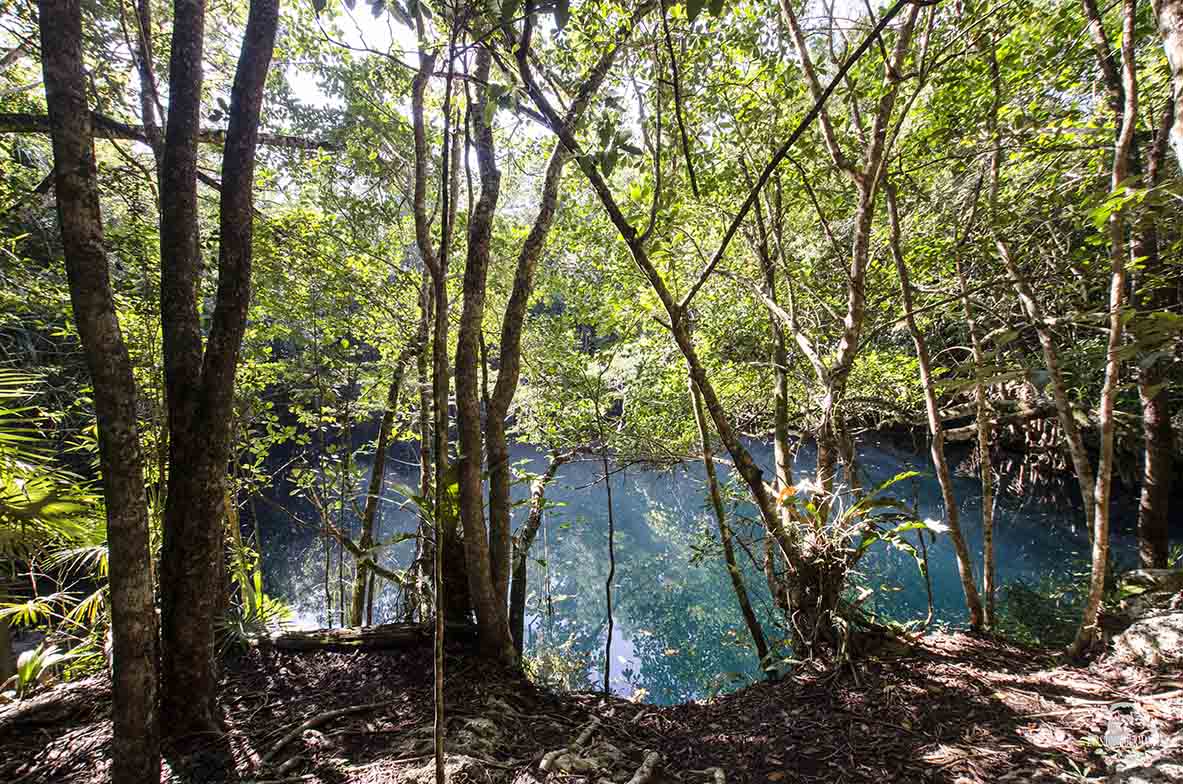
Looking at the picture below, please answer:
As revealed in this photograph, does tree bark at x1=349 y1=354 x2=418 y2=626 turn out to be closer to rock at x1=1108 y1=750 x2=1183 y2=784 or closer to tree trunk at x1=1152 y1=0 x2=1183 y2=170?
tree trunk at x1=1152 y1=0 x2=1183 y2=170

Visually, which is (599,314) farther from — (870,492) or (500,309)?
(870,492)

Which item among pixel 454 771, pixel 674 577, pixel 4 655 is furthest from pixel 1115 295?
pixel 674 577

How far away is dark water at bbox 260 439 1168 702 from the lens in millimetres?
7555

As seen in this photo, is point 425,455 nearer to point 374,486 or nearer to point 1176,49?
point 374,486

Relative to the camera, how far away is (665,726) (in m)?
2.76

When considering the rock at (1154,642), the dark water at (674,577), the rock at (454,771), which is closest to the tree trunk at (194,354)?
the rock at (454,771)

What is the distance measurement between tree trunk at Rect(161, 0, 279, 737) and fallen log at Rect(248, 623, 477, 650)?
960 millimetres

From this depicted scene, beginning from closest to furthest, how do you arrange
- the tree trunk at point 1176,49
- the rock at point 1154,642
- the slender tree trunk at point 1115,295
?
the tree trunk at point 1176,49 → the slender tree trunk at point 1115,295 → the rock at point 1154,642

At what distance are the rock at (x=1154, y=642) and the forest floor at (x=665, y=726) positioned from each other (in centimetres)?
13

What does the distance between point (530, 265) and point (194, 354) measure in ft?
6.15

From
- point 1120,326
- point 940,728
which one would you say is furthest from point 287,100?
point 940,728

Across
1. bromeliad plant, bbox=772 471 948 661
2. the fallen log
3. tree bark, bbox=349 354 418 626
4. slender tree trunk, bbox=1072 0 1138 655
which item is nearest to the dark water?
tree bark, bbox=349 354 418 626

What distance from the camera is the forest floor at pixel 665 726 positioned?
2.03 metres

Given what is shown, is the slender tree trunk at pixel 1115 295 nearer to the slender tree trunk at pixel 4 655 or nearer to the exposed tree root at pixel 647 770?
the exposed tree root at pixel 647 770
